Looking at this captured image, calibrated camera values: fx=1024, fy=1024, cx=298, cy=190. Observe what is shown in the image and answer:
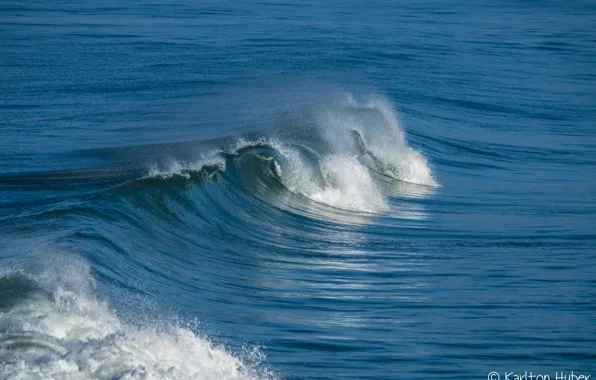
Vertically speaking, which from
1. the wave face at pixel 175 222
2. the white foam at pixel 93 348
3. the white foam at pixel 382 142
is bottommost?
the white foam at pixel 93 348

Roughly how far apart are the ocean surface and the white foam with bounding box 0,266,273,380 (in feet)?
0.06

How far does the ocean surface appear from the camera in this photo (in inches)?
307

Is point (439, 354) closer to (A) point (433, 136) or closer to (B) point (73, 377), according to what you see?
(B) point (73, 377)

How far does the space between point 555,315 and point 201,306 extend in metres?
3.24

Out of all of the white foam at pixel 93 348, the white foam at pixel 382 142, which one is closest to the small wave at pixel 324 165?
the white foam at pixel 382 142

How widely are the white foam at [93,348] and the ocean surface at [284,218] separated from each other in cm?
2

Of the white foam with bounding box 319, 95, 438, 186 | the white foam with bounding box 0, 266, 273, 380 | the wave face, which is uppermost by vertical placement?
the white foam with bounding box 319, 95, 438, 186

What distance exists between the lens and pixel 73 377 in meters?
6.31

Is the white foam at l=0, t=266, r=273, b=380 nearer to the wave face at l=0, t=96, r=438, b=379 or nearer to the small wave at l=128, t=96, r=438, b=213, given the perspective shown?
the wave face at l=0, t=96, r=438, b=379

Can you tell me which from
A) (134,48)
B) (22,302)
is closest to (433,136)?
(134,48)

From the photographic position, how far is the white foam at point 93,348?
6379mm

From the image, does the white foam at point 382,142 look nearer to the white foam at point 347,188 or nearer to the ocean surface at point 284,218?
the ocean surface at point 284,218

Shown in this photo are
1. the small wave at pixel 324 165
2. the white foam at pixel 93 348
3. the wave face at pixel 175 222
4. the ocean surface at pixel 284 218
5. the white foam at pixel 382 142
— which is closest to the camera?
the white foam at pixel 93 348

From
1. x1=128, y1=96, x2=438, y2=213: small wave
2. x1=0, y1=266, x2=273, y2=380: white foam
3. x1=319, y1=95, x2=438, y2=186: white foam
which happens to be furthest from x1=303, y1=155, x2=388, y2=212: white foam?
x1=0, y1=266, x2=273, y2=380: white foam
